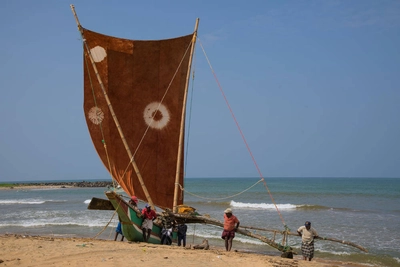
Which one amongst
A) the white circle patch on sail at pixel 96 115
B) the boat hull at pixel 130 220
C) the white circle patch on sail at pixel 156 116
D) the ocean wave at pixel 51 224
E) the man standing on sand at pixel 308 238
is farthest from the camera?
the ocean wave at pixel 51 224

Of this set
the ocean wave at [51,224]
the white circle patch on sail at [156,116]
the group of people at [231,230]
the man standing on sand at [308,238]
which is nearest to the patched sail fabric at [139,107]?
the white circle patch on sail at [156,116]

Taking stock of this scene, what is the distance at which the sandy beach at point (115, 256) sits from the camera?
8.69 metres

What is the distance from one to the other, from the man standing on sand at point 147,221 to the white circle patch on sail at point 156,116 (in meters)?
2.73

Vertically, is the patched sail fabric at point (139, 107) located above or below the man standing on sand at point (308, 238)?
above

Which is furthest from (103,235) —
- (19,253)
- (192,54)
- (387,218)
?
(387,218)

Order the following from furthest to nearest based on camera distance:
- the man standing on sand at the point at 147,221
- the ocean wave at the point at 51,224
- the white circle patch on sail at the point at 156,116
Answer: the ocean wave at the point at 51,224 → the white circle patch on sail at the point at 156,116 → the man standing on sand at the point at 147,221

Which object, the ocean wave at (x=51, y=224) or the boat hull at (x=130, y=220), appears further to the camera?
the ocean wave at (x=51, y=224)

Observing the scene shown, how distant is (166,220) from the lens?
1200cm

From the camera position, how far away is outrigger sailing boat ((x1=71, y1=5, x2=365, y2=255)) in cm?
1277

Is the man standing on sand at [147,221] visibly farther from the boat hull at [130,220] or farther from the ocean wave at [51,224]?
the ocean wave at [51,224]

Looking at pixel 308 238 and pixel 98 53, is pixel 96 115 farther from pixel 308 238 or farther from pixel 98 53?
pixel 308 238

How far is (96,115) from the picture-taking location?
41.8 feet

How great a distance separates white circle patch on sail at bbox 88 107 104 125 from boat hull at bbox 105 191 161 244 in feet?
9.87

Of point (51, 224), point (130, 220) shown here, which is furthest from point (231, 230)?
point (51, 224)
